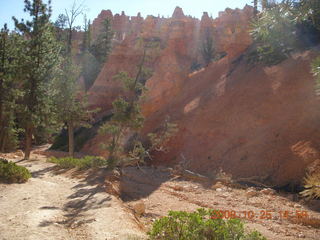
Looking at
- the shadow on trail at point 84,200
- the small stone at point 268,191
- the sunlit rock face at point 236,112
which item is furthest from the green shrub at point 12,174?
the small stone at point 268,191

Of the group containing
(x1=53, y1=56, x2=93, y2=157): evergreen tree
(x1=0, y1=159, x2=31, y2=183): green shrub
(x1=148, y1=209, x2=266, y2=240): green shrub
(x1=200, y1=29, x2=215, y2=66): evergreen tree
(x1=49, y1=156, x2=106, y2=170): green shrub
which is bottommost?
(x1=49, y1=156, x2=106, y2=170): green shrub

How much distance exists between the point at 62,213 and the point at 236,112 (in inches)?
550

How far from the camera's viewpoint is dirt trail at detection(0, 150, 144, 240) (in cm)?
630

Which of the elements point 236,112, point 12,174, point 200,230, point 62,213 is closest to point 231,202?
point 62,213

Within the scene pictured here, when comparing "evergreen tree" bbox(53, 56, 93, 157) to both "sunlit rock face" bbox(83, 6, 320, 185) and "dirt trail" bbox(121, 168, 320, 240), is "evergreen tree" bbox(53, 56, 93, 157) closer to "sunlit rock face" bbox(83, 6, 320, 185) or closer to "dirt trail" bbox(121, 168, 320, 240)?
"sunlit rock face" bbox(83, 6, 320, 185)

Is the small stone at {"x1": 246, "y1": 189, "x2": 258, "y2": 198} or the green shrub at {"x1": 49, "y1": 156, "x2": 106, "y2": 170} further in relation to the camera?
the green shrub at {"x1": 49, "y1": 156, "x2": 106, "y2": 170}

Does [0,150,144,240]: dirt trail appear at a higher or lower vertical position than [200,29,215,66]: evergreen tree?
lower

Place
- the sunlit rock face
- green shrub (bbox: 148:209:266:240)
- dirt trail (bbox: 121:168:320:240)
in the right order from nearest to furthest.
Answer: green shrub (bbox: 148:209:266:240) → dirt trail (bbox: 121:168:320:240) → the sunlit rock face

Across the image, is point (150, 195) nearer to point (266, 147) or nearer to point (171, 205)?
point (171, 205)

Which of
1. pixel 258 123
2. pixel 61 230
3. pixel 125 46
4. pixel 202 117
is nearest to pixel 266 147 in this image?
pixel 258 123

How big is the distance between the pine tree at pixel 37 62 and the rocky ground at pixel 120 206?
3.46 m

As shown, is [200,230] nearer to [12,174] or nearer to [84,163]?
[12,174]

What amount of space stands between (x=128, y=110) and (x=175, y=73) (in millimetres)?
14099

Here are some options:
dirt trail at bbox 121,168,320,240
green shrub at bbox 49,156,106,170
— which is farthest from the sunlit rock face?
green shrub at bbox 49,156,106,170
